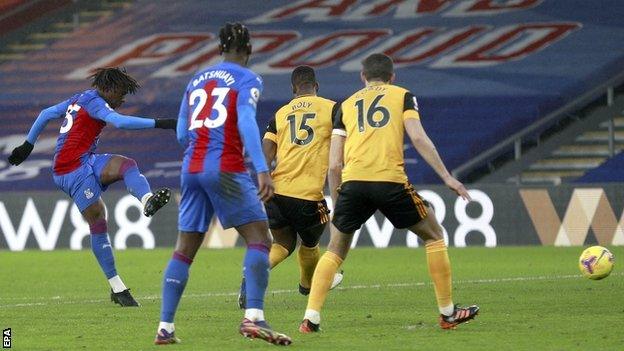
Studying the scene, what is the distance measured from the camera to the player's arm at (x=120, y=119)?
11133 millimetres

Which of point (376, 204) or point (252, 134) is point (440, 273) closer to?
point (376, 204)

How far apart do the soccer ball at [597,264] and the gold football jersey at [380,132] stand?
429 cm

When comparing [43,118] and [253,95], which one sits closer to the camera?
[253,95]

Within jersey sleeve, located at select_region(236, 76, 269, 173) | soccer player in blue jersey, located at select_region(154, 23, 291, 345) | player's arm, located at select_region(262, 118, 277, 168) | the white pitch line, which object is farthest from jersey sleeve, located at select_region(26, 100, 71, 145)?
jersey sleeve, located at select_region(236, 76, 269, 173)

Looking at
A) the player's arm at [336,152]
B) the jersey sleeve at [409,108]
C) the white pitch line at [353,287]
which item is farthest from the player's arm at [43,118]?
the jersey sleeve at [409,108]

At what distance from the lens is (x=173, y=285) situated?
863 cm

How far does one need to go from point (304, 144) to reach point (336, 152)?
2032mm

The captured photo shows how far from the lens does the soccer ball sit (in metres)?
13.1

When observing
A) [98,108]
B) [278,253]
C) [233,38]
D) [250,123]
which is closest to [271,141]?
[278,253]

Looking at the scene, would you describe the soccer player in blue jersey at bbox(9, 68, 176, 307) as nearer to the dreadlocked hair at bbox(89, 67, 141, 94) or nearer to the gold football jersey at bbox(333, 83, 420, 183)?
the dreadlocked hair at bbox(89, 67, 141, 94)

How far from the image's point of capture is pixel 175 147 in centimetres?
2809

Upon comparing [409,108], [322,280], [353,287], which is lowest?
[322,280]

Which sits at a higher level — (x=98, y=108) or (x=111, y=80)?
(x=111, y=80)

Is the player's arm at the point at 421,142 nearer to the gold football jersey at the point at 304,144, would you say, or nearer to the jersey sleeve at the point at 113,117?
the gold football jersey at the point at 304,144
